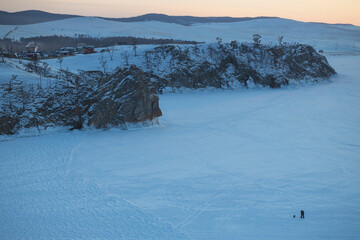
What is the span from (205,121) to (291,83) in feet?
60.8

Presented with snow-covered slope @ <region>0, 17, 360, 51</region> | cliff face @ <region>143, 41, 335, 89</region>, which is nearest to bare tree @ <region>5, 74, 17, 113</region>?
cliff face @ <region>143, 41, 335, 89</region>

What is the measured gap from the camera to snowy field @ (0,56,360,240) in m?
9.09

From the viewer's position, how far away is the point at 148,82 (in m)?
20.7

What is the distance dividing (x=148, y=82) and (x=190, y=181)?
1039 cm

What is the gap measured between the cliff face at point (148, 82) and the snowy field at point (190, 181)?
140 centimetres

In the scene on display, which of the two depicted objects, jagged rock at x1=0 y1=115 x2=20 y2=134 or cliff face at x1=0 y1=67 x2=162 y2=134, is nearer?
jagged rock at x1=0 y1=115 x2=20 y2=134

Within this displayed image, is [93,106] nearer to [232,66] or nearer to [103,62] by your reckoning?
[103,62]

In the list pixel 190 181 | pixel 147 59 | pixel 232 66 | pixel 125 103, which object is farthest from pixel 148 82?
pixel 232 66

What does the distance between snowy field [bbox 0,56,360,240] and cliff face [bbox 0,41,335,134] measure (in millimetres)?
1402

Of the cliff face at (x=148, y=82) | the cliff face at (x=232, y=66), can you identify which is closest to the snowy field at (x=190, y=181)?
the cliff face at (x=148, y=82)

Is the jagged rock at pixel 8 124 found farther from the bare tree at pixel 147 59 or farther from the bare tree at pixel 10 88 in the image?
the bare tree at pixel 147 59

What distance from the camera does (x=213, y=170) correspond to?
509 inches

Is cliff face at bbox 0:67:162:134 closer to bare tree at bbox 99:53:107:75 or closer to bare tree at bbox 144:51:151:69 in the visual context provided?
bare tree at bbox 99:53:107:75

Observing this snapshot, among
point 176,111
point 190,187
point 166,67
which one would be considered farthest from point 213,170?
point 166,67
